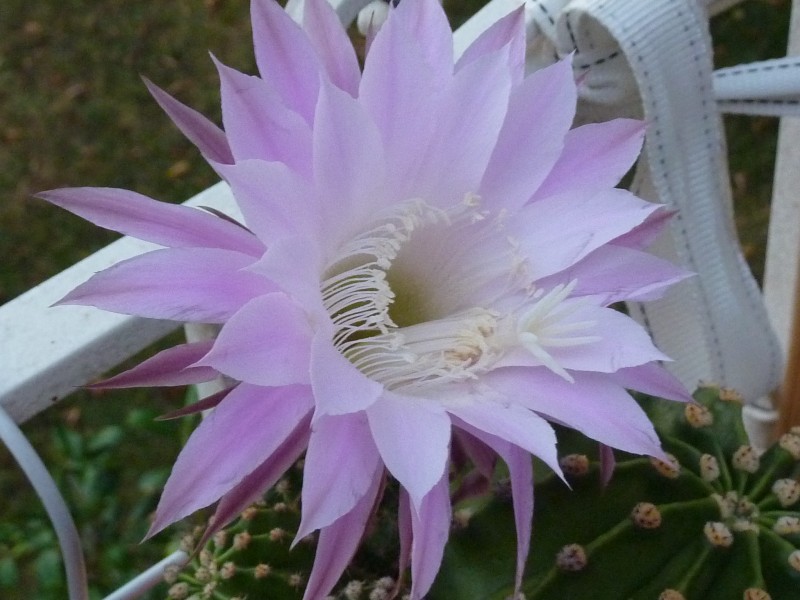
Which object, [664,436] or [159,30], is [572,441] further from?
[159,30]

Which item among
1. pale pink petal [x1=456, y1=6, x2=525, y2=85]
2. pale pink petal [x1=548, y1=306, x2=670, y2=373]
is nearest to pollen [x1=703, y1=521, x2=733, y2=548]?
pale pink petal [x1=548, y1=306, x2=670, y2=373]

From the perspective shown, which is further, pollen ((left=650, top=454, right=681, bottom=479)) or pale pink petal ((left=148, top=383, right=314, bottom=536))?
pollen ((left=650, top=454, right=681, bottom=479))

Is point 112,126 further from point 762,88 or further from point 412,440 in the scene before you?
point 412,440

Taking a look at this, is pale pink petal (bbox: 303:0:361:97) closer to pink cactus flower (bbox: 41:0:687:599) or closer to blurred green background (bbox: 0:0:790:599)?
pink cactus flower (bbox: 41:0:687:599)

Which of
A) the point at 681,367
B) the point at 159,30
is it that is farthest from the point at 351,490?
the point at 159,30

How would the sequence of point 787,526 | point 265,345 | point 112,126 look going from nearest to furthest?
point 265,345
point 787,526
point 112,126

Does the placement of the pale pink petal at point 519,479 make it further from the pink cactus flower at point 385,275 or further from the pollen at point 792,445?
the pollen at point 792,445

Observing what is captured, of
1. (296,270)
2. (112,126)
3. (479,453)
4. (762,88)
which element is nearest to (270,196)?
(296,270)

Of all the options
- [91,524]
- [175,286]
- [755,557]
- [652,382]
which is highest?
[175,286]
